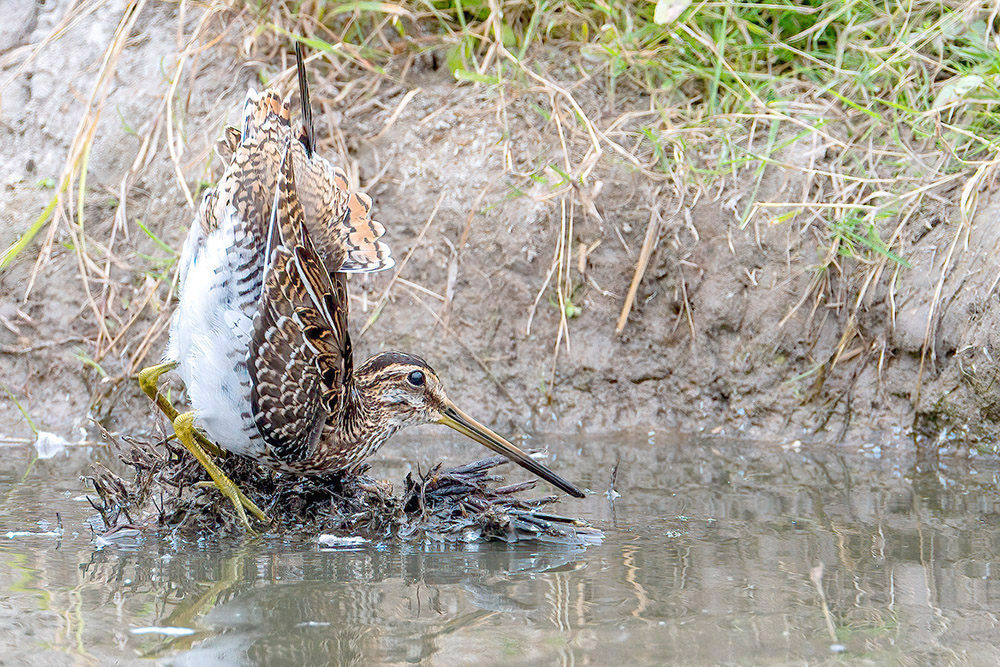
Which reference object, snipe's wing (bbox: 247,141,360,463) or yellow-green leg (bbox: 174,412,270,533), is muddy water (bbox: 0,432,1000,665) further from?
snipe's wing (bbox: 247,141,360,463)

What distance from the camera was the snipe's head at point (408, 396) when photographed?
4.05m

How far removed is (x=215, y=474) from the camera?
3730mm

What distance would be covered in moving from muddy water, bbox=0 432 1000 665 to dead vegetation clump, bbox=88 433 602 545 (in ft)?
0.30

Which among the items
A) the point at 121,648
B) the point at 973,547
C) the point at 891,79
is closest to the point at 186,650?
the point at 121,648

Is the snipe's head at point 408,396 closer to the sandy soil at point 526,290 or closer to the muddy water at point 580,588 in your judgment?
the muddy water at point 580,588

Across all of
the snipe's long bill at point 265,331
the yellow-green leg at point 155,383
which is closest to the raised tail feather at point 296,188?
the snipe's long bill at point 265,331

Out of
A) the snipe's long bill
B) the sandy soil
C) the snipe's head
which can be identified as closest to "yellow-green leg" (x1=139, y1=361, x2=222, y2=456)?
the snipe's long bill

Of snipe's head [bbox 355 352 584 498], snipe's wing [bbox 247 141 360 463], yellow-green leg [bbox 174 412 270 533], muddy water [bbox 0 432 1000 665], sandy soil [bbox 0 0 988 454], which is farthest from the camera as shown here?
sandy soil [bbox 0 0 988 454]

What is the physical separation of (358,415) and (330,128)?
2.32 meters

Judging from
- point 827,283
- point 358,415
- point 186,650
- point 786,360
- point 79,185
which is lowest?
point 186,650

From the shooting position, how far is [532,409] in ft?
18.0

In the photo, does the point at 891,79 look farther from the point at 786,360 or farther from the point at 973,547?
the point at 973,547

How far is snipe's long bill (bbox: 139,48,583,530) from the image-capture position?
143 inches

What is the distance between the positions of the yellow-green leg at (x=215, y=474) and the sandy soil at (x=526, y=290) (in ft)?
5.71
